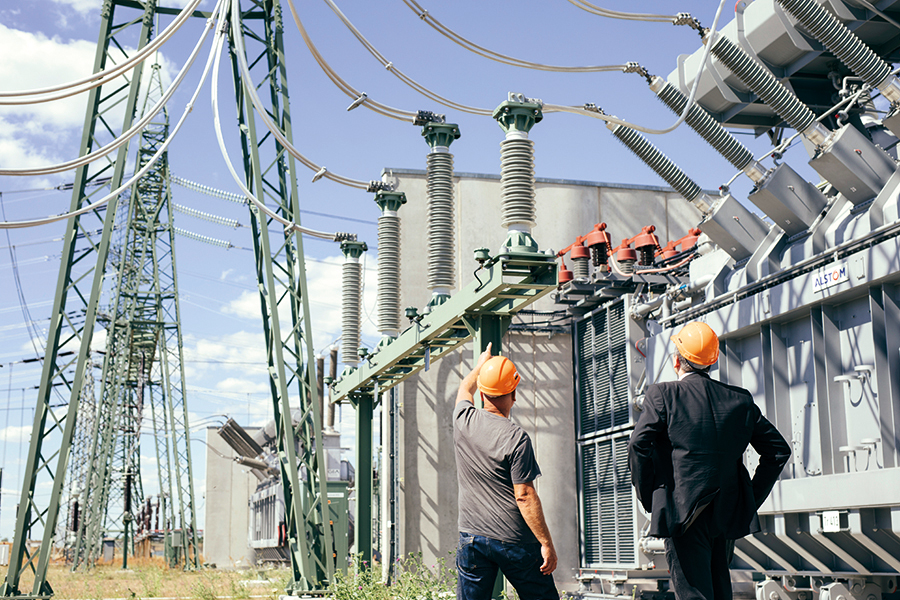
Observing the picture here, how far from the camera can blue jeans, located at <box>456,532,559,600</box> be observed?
465 cm

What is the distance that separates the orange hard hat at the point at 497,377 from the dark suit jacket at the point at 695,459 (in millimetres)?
956

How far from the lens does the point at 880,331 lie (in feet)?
26.9

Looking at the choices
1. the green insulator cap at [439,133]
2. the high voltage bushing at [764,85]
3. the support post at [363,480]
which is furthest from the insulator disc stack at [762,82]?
the support post at [363,480]

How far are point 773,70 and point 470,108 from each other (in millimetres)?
4300

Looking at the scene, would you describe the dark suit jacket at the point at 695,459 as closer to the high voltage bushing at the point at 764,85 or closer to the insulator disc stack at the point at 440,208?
the high voltage bushing at the point at 764,85

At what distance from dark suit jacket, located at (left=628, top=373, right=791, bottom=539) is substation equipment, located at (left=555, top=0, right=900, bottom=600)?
4.12m

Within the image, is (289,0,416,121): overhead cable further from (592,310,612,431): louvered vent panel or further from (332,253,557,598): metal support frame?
(592,310,612,431): louvered vent panel

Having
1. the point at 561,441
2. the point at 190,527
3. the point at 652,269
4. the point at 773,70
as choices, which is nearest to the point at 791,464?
the point at 773,70

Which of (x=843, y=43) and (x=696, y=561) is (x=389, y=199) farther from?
(x=696, y=561)

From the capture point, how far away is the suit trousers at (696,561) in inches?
159

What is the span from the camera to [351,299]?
→ 1634 centimetres

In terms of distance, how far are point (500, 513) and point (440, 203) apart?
7.30 m

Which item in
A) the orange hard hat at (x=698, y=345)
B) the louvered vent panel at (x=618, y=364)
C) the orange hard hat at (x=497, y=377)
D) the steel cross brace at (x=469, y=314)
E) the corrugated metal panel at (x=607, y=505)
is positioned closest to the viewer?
the orange hard hat at (x=698, y=345)

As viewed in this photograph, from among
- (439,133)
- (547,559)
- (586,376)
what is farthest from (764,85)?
(586,376)
